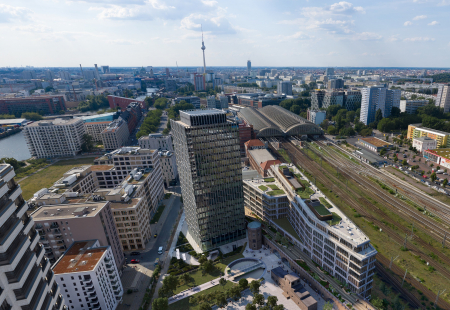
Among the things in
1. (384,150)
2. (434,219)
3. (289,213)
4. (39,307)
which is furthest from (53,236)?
(384,150)

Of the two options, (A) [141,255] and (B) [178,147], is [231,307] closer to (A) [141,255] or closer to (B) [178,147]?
(A) [141,255]

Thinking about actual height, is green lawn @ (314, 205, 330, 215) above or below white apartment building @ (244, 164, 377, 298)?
above

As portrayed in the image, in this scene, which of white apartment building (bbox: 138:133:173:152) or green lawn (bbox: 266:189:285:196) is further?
white apartment building (bbox: 138:133:173:152)

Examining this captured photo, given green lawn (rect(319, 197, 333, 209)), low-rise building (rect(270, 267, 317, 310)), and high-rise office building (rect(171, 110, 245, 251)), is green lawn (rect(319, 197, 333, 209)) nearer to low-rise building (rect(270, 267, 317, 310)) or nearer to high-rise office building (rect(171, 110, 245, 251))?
low-rise building (rect(270, 267, 317, 310))

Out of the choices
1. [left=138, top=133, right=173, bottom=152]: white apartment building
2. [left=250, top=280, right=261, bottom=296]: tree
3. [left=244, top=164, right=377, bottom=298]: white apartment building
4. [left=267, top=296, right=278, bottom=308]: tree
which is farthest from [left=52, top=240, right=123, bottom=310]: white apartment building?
[left=138, top=133, right=173, bottom=152]: white apartment building

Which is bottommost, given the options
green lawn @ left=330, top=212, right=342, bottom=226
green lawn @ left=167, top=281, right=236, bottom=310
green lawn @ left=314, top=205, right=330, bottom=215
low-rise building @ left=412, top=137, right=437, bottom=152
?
green lawn @ left=167, top=281, right=236, bottom=310
